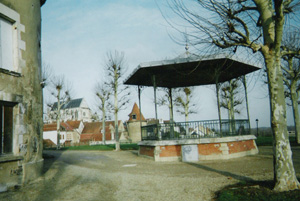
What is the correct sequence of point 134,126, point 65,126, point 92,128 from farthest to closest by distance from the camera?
1. point 92,128
2. point 65,126
3. point 134,126

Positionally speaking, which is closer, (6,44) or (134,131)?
(6,44)

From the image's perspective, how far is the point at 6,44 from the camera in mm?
7520

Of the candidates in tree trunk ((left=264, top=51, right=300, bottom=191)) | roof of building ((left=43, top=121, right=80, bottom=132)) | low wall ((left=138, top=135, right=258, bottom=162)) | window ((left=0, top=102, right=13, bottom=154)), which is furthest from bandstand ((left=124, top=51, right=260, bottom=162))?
roof of building ((left=43, top=121, right=80, bottom=132))

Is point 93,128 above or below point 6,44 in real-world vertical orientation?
below

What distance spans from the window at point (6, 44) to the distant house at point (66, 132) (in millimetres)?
51328

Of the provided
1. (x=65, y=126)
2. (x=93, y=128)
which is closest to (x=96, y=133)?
(x=93, y=128)

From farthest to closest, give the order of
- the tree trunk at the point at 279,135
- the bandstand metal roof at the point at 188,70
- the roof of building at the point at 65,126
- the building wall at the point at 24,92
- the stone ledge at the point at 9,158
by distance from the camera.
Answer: the roof of building at the point at 65,126 → the bandstand metal roof at the point at 188,70 → the building wall at the point at 24,92 → the stone ledge at the point at 9,158 → the tree trunk at the point at 279,135

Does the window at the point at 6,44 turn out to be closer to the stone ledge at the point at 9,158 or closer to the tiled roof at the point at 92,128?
the stone ledge at the point at 9,158

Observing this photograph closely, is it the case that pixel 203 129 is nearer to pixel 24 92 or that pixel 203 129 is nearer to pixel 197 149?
pixel 197 149

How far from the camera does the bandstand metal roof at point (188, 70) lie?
11.3 m

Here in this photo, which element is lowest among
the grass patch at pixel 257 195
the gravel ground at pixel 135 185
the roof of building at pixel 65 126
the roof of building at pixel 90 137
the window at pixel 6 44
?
the roof of building at pixel 90 137

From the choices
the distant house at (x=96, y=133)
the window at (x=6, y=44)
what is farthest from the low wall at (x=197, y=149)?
the distant house at (x=96, y=133)

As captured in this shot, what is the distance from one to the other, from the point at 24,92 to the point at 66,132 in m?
57.5

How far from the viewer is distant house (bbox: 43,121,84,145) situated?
187ft
